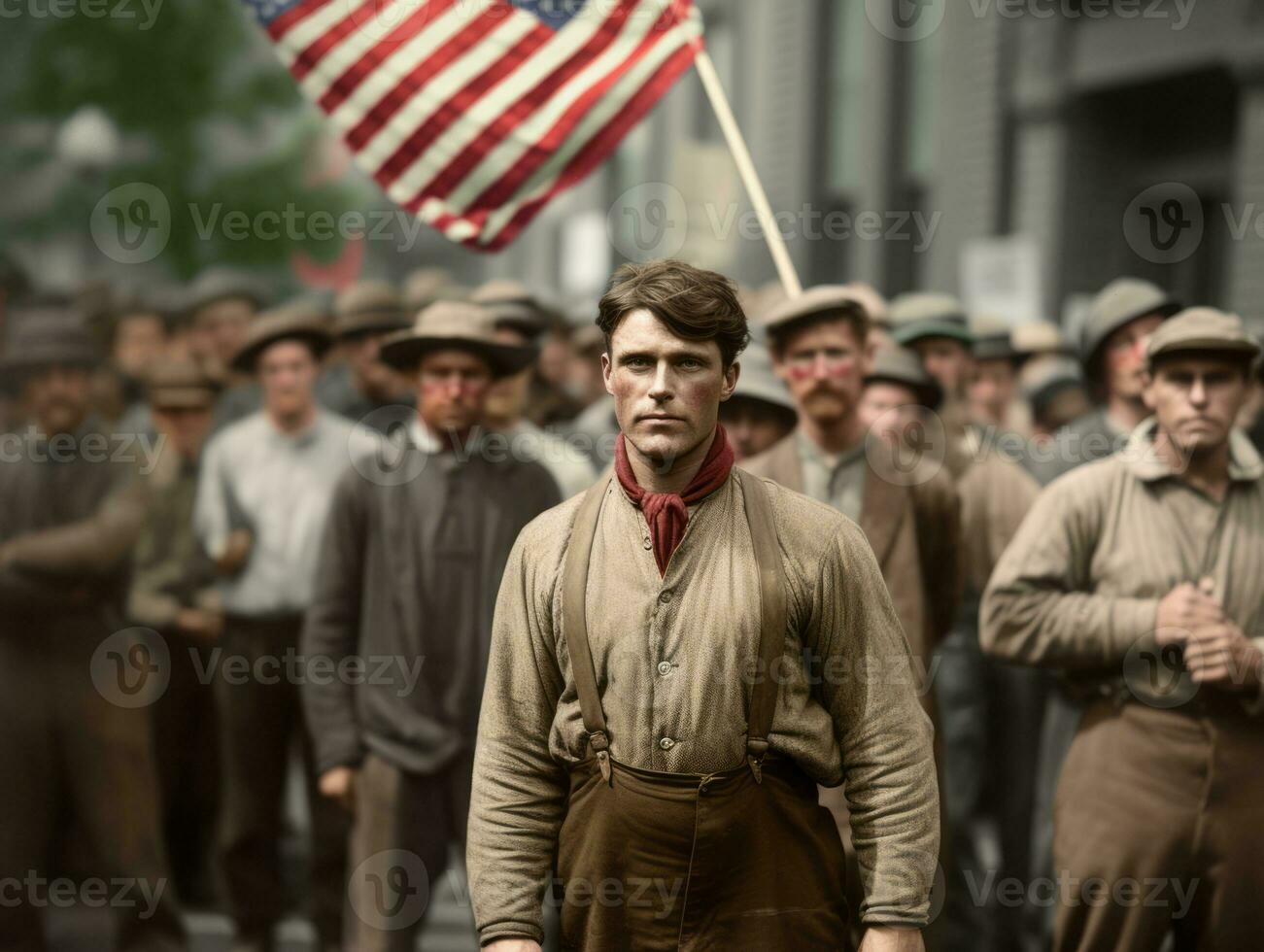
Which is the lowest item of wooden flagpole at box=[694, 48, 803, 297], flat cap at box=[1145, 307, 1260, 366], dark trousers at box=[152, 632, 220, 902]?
dark trousers at box=[152, 632, 220, 902]

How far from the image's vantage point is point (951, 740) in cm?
768

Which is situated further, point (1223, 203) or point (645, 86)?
point (1223, 203)

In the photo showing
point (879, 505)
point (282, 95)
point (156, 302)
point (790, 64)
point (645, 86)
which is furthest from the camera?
point (282, 95)

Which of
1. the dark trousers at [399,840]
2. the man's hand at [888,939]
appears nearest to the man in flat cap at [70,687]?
the dark trousers at [399,840]

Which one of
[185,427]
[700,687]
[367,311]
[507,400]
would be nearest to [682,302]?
[700,687]

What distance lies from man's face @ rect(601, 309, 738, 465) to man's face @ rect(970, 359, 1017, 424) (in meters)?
6.00

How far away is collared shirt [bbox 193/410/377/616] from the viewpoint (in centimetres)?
782

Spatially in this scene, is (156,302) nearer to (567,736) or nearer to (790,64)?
(567,736)

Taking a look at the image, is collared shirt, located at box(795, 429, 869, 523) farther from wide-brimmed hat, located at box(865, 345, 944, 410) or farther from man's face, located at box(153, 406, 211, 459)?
man's face, located at box(153, 406, 211, 459)

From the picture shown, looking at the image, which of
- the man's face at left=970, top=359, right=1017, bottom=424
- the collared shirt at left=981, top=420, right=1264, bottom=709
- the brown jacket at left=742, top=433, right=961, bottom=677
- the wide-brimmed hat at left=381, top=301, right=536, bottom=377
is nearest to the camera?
the collared shirt at left=981, top=420, right=1264, bottom=709

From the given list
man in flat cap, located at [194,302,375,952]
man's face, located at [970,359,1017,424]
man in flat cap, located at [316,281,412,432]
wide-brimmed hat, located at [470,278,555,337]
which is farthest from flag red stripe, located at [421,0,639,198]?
man's face, located at [970,359,1017,424]

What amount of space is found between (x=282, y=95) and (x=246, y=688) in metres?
18.8

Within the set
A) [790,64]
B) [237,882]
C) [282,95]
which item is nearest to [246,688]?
[237,882]

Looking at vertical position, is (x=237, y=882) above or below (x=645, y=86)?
below
